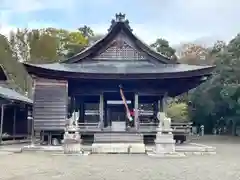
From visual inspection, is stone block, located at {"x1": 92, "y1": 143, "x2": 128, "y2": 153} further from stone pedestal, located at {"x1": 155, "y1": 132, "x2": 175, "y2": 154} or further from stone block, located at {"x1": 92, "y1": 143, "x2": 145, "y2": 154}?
stone pedestal, located at {"x1": 155, "y1": 132, "x2": 175, "y2": 154}

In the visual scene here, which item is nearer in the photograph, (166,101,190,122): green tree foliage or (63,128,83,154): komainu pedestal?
(63,128,83,154): komainu pedestal

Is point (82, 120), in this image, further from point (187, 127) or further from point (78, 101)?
point (187, 127)

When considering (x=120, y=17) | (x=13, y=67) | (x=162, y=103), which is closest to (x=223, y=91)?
(x=162, y=103)

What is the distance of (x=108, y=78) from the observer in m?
21.0

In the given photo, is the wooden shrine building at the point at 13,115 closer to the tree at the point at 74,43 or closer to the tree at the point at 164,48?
the tree at the point at 74,43

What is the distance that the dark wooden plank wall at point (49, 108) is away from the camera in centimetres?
2036

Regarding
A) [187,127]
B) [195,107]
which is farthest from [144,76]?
[195,107]

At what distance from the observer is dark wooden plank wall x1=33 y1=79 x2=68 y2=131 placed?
20.4 meters

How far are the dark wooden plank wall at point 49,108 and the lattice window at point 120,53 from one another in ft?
12.3

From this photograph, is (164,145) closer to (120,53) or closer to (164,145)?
(164,145)

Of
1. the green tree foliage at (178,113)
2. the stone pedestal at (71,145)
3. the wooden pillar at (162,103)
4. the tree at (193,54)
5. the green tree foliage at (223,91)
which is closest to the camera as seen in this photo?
the stone pedestal at (71,145)

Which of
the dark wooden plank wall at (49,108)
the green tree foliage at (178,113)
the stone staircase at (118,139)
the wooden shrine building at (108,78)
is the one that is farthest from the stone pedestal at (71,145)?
the green tree foliage at (178,113)

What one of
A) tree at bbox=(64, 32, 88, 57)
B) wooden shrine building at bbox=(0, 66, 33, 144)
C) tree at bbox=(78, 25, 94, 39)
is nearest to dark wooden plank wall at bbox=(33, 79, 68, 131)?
wooden shrine building at bbox=(0, 66, 33, 144)

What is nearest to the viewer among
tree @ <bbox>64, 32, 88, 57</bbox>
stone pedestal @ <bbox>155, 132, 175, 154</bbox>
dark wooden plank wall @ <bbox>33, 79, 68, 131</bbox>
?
stone pedestal @ <bbox>155, 132, 175, 154</bbox>
